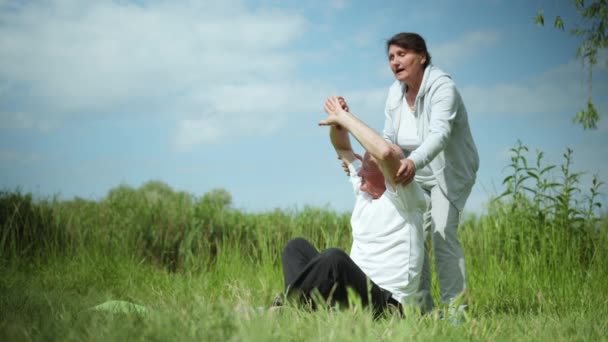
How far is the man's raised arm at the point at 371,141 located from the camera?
263cm

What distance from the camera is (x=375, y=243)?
9.27 feet

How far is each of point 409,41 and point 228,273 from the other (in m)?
3.07

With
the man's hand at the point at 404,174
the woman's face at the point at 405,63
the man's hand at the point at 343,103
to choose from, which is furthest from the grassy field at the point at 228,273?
the woman's face at the point at 405,63

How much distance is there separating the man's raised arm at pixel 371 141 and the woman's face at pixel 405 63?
81 centimetres

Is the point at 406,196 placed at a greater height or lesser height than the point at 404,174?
lesser

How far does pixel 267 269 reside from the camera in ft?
17.5

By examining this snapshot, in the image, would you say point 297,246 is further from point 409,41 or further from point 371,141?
point 409,41

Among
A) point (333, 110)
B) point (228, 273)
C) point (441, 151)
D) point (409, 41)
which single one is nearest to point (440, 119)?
point (441, 151)

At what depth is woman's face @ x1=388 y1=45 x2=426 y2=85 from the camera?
352 centimetres

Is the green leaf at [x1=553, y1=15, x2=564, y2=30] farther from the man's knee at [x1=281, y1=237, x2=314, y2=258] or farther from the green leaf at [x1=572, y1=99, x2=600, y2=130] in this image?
the man's knee at [x1=281, y1=237, x2=314, y2=258]

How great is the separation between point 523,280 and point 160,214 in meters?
4.61

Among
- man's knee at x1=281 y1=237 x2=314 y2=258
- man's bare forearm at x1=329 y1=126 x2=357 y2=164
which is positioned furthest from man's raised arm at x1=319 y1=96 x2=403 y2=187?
man's knee at x1=281 y1=237 x2=314 y2=258

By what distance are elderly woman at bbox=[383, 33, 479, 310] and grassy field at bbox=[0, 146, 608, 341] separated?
43cm

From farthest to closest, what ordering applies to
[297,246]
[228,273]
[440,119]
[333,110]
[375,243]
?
[228,273]
[440,119]
[297,246]
[333,110]
[375,243]
